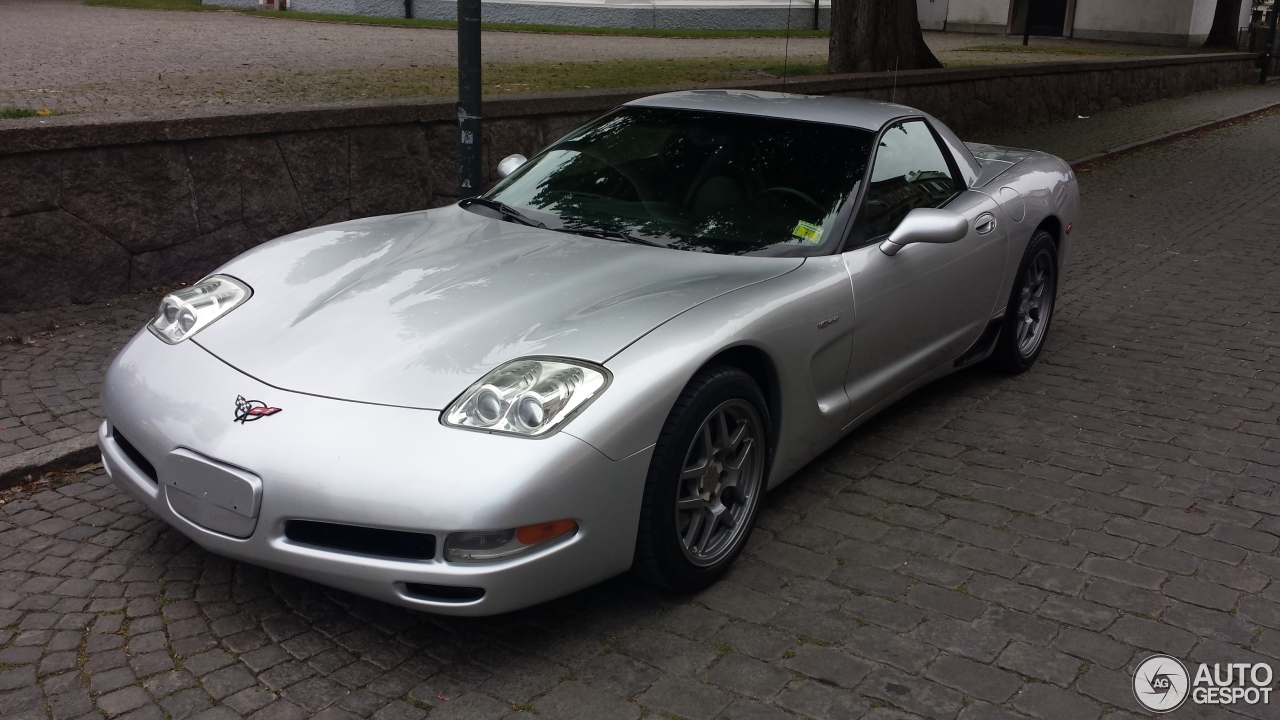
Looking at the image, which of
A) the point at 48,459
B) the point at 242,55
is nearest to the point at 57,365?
Result: the point at 48,459

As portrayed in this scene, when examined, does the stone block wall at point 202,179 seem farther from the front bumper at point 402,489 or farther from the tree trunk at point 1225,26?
the tree trunk at point 1225,26

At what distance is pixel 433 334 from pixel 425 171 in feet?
14.5

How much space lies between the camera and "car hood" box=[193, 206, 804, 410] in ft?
10.5

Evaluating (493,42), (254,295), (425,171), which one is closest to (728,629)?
(254,295)

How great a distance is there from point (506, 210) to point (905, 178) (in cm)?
168

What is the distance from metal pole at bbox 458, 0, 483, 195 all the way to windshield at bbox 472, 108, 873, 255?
1.01 meters

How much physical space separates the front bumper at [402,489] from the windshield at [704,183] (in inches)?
53.3

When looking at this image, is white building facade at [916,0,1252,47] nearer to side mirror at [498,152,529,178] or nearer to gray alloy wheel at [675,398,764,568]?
side mirror at [498,152,529,178]

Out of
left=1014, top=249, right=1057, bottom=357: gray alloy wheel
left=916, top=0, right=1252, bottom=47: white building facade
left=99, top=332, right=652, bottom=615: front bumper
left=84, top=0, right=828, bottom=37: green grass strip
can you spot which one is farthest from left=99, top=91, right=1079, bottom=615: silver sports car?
left=916, top=0, right=1252, bottom=47: white building facade

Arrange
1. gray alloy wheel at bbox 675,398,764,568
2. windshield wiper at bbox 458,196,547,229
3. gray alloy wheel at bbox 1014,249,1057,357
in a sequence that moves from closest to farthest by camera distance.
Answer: gray alloy wheel at bbox 675,398,764,568 < windshield wiper at bbox 458,196,547,229 < gray alloy wheel at bbox 1014,249,1057,357

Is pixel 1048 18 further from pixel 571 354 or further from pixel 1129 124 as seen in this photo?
pixel 571 354

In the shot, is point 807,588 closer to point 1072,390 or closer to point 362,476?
point 362,476

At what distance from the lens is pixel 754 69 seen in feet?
47.4

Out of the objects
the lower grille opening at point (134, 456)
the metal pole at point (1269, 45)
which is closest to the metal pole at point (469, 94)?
the lower grille opening at point (134, 456)
